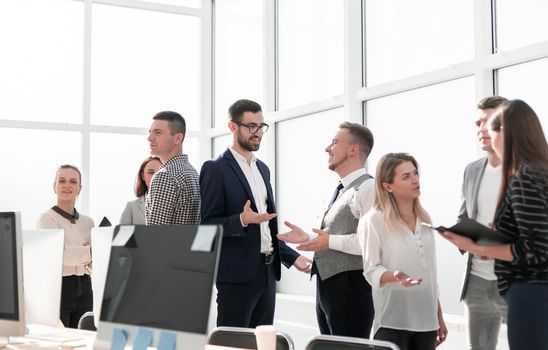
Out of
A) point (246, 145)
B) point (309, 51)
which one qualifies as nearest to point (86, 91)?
point (309, 51)

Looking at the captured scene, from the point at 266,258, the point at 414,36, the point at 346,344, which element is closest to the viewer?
the point at 346,344

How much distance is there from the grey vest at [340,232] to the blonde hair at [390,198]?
0.93 ft

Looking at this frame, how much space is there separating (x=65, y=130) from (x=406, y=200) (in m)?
4.35

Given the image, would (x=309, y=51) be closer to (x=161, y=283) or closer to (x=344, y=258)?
(x=344, y=258)

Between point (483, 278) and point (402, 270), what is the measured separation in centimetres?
35

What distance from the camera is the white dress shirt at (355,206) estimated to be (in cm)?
332

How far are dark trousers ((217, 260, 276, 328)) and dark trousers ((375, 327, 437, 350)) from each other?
856mm

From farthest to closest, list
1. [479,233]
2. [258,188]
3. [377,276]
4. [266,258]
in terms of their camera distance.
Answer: [258,188], [266,258], [377,276], [479,233]

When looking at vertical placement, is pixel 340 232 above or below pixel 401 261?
above

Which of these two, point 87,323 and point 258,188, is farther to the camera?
point 258,188

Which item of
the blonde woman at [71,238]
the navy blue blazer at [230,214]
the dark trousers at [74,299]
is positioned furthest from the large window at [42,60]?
the navy blue blazer at [230,214]

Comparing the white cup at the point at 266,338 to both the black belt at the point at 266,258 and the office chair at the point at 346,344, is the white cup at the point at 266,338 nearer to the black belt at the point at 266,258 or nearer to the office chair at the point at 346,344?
the office chair at the point at 346,344

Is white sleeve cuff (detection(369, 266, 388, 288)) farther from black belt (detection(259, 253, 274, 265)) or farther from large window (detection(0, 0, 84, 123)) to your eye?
large window (detection(0, 0, 84, 123))

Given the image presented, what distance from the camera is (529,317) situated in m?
2.35
